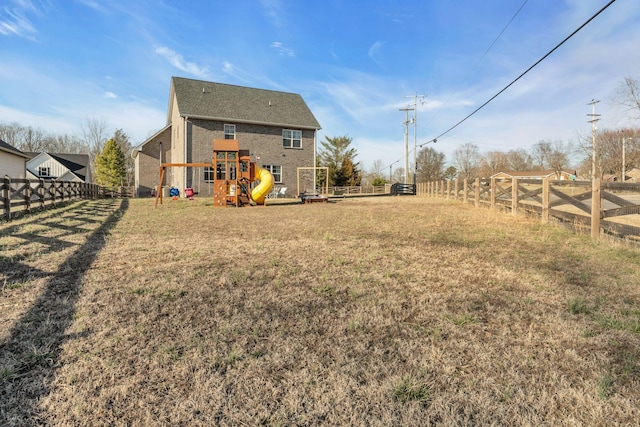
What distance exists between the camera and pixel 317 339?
2703 millimetres

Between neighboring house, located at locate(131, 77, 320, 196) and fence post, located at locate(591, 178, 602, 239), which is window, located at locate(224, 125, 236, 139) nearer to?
neighboring house, located at locate(131, 77, 320, 196)

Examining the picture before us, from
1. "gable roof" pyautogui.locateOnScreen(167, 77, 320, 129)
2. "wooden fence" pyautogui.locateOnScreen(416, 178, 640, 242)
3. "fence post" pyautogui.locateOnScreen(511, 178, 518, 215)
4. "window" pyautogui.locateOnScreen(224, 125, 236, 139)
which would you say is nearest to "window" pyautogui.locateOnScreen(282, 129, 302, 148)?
"gable roof" pyautogui.locateOnScreen(167, 77, 320, 129)

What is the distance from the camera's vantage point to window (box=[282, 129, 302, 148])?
27656 millimetres

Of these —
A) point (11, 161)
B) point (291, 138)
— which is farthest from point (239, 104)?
point (11, 161)

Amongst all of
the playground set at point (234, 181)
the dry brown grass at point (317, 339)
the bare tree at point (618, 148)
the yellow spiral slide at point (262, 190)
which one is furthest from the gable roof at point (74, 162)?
the bare tree at point (618, 148)

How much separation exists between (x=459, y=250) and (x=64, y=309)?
552 centimetres

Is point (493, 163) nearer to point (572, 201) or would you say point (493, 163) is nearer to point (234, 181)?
point (234, 181)

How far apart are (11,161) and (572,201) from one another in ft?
89.7

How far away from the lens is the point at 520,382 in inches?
84.6

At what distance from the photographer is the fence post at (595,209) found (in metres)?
6.98

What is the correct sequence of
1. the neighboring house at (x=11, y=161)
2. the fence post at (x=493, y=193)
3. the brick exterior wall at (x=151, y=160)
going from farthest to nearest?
the brick exterior wall at (x=151, y=160) → the neighboring house at (x=11, y=161) → the fence post at (x=493, y=193)

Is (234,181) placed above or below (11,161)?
below

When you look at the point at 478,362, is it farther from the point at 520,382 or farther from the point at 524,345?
the point at 524,345

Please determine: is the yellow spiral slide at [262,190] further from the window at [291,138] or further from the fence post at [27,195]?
the window at [291,138]
